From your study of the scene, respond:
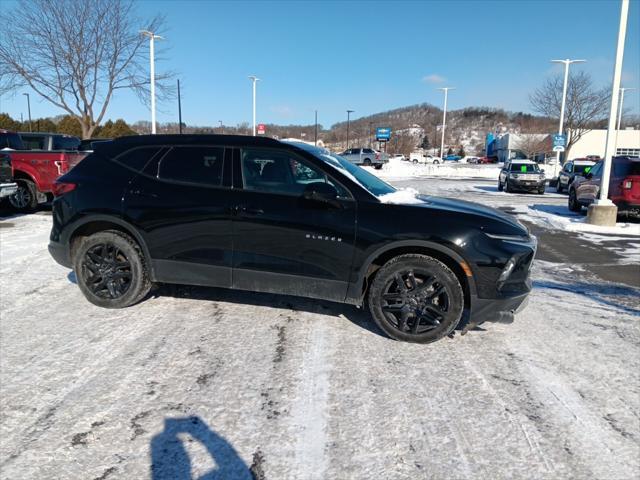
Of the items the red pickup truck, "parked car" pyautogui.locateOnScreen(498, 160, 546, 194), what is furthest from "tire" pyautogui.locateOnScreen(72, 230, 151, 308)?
"parked car" pyautogui.locateOnScreen(498, 160, 546, 194)

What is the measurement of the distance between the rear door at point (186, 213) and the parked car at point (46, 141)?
10189 mm

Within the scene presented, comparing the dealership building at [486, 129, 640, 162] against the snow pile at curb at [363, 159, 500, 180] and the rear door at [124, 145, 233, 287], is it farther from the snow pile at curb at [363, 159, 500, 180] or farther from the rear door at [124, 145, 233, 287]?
the rear door at [124, 145, 233, 287]

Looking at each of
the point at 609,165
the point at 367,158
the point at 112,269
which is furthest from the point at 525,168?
the point at 367,158

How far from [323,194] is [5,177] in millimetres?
8784

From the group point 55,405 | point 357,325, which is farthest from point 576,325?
point 55,405

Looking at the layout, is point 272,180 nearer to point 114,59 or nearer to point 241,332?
point 241,332

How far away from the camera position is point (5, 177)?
966cm

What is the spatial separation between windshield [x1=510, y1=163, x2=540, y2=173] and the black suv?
67.7ft

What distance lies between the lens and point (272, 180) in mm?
4285

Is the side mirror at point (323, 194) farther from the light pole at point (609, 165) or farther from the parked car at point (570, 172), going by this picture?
the parked car at point (570, 172)

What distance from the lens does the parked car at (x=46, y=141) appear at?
41.5 feet

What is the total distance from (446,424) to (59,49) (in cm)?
2559

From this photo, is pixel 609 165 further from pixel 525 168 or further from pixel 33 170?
pixel 33 170

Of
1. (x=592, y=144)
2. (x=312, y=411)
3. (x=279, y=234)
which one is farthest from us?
(x=592, y=144)
